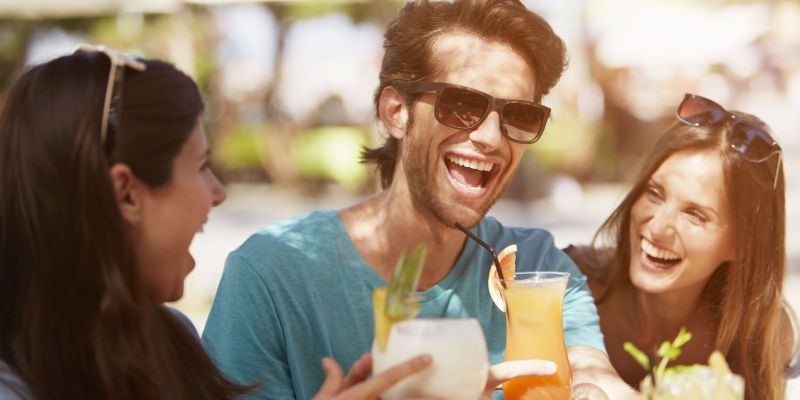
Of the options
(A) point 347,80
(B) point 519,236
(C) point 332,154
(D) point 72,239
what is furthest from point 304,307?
(A) point 347,80

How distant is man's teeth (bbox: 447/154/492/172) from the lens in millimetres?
2569

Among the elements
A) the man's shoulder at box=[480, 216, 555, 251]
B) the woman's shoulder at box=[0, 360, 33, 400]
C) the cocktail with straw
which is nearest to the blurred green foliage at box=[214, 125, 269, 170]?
the man's shoulder at box=[480, 216, 555, 251]

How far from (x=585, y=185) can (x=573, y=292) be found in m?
11.2

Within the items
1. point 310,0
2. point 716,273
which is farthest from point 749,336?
point 310,0

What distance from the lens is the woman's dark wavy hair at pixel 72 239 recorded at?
1.66m

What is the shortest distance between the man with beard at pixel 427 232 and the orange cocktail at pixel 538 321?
228 millimetres

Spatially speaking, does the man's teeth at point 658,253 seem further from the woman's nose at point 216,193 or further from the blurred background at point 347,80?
the blurred background at point 347,80

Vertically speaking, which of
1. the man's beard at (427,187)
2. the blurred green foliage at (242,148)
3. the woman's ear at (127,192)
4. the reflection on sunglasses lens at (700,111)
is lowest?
the blurred green foliage at (242,148)

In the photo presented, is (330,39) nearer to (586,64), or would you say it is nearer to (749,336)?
(586,64)

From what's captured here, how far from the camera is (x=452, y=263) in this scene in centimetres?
271

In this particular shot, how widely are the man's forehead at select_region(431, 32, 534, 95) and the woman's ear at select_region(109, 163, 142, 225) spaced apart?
3.55 ft

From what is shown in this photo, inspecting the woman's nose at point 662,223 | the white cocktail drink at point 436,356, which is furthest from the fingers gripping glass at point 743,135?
the white cocktail drink at point 436,356

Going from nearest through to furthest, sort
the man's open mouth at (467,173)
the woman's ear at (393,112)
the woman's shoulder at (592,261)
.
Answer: the man's open mouth at (467,173) → the woman's ear at (393,112) → the woman's shoulder at (592,261)

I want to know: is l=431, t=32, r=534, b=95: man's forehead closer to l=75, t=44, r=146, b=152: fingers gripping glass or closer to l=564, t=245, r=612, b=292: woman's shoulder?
l=564, t=245, r=612, b=292: woman's shoulder
